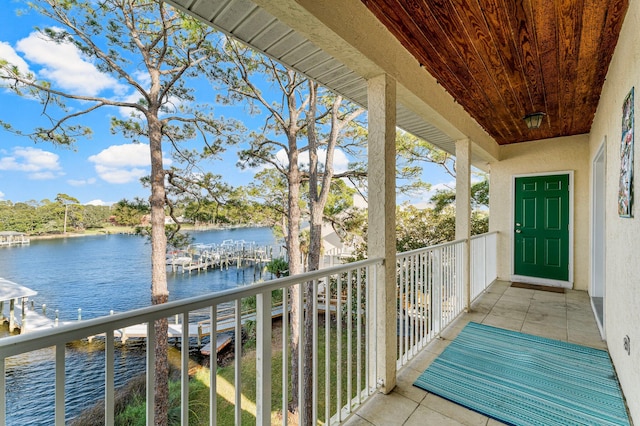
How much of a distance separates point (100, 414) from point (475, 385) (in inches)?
306

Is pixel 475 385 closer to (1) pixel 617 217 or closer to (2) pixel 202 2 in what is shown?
(1) pixel 617 217

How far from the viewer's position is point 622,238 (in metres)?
2.06

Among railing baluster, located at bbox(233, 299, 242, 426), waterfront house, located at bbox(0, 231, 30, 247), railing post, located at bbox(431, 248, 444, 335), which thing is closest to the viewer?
railing baluster, located at bbox(233, 299, 242, 426)

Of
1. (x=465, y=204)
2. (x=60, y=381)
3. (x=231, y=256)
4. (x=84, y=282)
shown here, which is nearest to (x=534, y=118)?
(x=465, y=204)

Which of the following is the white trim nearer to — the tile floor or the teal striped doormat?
the tile floor

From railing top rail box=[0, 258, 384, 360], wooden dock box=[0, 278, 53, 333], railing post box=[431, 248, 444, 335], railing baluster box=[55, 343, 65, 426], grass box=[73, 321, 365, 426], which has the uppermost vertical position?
railing top rail box=[0, 258, 384, 360]

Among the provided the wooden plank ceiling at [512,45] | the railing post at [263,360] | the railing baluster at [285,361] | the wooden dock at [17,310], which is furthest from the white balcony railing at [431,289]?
the wooden dock at [17,310]

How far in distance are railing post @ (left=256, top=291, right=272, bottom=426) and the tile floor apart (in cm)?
73

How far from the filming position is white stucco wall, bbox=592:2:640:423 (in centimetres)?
166

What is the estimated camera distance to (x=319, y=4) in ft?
4.69

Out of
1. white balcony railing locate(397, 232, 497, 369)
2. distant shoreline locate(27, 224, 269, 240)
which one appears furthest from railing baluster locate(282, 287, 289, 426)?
distant shoreline locate(27, 224, 269, 240)

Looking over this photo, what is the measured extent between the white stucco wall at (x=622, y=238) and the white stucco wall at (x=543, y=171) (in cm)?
209

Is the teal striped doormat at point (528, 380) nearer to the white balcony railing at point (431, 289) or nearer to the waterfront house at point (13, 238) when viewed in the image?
the white balcony railing at point (431, 289)

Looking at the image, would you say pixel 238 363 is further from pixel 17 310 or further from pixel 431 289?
pixel 17 310
